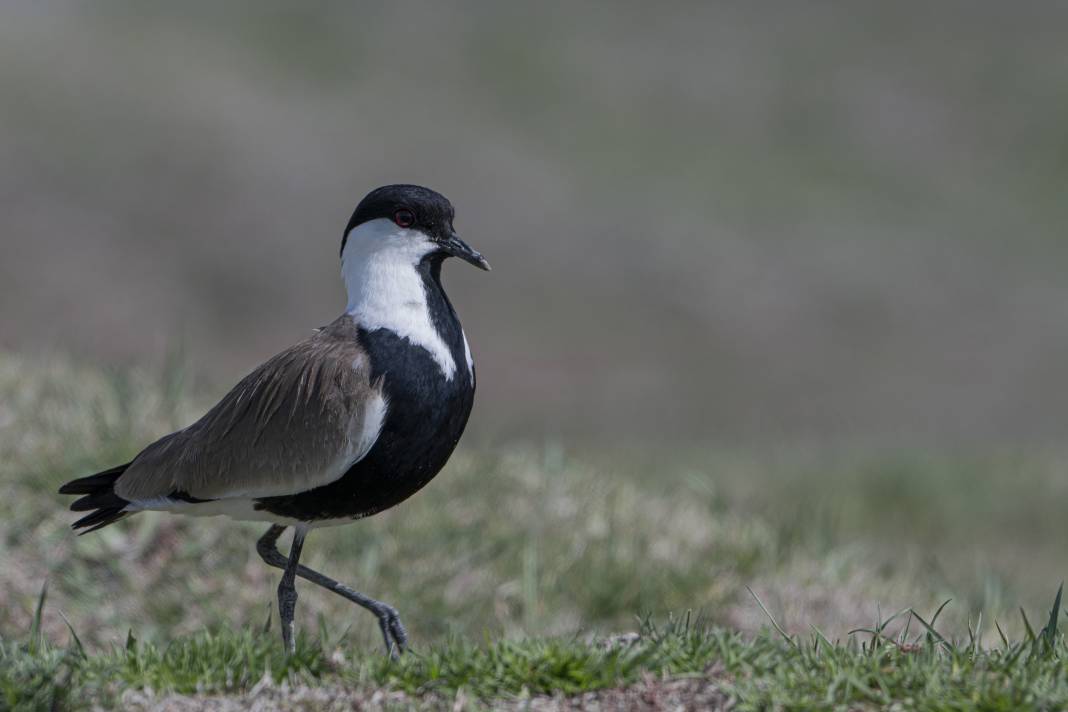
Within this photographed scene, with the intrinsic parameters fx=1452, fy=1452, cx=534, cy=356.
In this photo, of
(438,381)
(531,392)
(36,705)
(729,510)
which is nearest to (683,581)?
(729,510)

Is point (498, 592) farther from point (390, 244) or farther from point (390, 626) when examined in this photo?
point (390, 244)

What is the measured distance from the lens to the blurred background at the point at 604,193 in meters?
21.1

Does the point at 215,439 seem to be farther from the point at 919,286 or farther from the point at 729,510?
the point at 919,286

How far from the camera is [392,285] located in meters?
4.74

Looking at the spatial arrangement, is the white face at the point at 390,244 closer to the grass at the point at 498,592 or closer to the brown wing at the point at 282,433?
the brown wing at the point at 282,433

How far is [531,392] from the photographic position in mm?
20859

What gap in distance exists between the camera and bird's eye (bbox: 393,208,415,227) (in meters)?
4.80

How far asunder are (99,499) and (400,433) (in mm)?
1338

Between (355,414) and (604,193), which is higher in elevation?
(604,193)

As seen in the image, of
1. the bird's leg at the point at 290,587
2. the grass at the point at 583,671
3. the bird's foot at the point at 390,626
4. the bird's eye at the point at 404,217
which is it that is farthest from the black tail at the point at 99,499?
the bird's eye at the point at 404,217

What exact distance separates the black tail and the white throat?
1.11 m

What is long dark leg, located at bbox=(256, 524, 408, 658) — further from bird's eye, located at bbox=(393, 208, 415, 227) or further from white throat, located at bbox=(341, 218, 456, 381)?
bird's eye, located at bbox=(393, 208, 415, 227)

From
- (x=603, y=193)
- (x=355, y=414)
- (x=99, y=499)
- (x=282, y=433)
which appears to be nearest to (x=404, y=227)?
(x=355, y=414)

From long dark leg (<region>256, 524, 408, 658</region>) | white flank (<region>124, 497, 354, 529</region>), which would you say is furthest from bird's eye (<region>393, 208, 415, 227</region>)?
long dark leg (<region>256, 524, 408, 658</region>)
